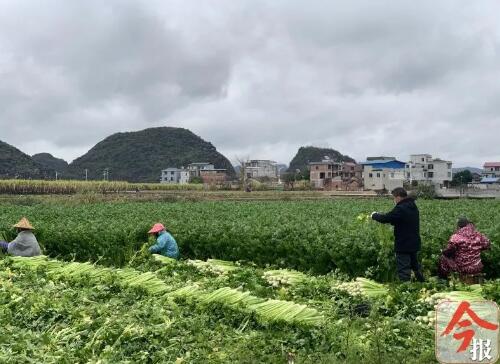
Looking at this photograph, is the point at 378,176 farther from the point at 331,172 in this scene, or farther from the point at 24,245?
the point at 24,245

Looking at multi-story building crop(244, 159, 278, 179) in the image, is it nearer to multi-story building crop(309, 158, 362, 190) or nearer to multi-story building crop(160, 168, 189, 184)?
multi-story building crop(160, 168, 189, 184)

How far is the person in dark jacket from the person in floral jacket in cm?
92

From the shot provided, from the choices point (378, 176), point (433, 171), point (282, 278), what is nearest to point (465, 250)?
point (282, 278)

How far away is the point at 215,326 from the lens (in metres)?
Result: 5.47

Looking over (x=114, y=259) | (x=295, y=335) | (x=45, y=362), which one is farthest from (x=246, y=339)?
(x=114, y=259)

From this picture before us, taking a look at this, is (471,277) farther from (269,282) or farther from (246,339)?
(246,339)

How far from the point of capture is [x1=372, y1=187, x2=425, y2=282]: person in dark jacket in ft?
28.7

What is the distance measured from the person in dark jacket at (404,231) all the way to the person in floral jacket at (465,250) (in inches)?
36.1

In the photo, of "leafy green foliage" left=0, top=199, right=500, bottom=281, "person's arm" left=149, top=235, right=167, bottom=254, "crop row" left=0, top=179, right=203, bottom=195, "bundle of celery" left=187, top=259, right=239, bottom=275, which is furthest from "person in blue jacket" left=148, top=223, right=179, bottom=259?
"crop row" left=0, top=179, right=203, bottom=195

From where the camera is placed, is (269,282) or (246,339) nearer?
(246,339)

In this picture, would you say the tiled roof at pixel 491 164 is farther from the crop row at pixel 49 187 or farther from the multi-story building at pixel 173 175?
the crop row at pixel 49 187

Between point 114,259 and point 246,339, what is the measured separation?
28.5 ft

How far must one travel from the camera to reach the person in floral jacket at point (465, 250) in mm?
9305

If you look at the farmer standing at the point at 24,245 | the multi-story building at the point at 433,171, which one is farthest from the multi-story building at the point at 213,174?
the farmer standing at the point at 24,245
